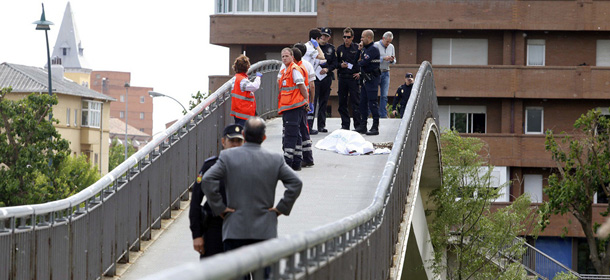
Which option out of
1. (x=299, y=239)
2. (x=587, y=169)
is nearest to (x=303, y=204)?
(x=299, y=239)

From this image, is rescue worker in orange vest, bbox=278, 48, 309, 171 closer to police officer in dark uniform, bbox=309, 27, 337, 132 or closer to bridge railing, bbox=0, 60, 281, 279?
bridge railing, bbox=0, 60, 281, 279

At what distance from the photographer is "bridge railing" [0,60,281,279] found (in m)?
9.43

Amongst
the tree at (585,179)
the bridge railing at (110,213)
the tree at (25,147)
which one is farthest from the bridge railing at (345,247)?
the tree at (25,147)

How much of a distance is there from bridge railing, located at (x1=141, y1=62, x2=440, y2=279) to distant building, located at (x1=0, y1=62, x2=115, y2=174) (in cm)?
8317

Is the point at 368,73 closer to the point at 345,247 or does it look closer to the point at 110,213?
the point at 110,213

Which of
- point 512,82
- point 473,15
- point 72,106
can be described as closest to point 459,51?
point 473,15

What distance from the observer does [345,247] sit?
8.67 metres

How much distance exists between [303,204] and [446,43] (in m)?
37.0

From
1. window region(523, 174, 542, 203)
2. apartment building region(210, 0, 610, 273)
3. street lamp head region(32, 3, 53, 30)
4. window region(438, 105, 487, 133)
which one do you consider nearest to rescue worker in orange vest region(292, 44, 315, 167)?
street lamp head region(32, 3, 53, 30)

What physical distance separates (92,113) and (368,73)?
295 feet

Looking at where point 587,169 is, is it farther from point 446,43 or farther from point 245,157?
point 245,157

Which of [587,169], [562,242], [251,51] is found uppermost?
[251,51]

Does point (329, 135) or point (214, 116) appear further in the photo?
point (329, 135)

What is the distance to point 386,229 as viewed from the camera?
12.4 m
